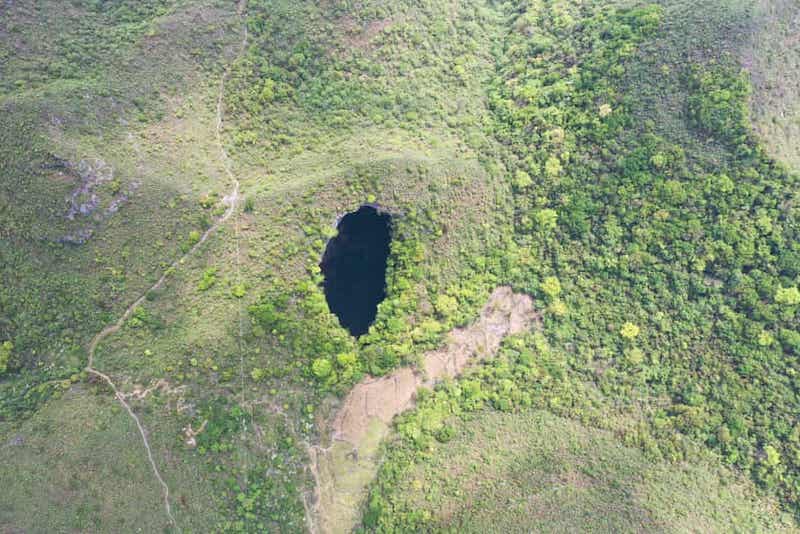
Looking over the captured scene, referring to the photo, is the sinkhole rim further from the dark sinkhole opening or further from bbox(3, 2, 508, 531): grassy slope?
bbox(3, 2, 508, 531): grassy slope

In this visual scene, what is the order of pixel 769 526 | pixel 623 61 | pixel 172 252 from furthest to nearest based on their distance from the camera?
1. pixel 623 61
2. pixel 172 252
3. pixel 769 526

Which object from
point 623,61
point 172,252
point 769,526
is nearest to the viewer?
point 769,526

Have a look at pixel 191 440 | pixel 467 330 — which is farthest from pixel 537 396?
pixel 191 440

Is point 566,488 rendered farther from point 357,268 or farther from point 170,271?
point 170,271

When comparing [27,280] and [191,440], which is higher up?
[27,280]

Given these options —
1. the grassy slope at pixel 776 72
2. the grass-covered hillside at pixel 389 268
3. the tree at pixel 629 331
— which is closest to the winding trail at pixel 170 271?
the grass-covered hillside at pixel 389 268

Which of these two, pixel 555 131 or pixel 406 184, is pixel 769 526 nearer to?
pixel 555 131

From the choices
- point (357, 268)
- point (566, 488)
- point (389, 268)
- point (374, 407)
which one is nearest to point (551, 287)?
point (389, 268)

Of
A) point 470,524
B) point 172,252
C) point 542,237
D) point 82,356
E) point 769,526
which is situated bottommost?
point 470,524

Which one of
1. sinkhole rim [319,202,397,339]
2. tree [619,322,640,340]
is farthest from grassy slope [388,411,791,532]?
sinkhole rim [319,202,397,339]
